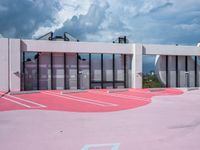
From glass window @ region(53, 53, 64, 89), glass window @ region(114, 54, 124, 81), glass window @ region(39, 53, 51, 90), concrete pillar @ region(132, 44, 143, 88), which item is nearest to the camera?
glass window @ region(39, 53, 51, 90)

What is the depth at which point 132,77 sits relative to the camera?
2617 cm

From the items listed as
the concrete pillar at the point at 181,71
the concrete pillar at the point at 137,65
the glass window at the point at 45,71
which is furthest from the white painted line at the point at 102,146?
the concrete pillar at the point at 181,71

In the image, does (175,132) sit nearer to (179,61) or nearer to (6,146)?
(6,146)

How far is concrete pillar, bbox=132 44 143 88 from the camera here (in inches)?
1013

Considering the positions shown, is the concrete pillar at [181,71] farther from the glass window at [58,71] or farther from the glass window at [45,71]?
the glass window at [45,71]

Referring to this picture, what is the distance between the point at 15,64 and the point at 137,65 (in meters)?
11.9

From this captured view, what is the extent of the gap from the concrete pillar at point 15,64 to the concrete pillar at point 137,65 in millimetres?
11293

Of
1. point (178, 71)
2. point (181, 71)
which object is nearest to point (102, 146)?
point (178, 71)

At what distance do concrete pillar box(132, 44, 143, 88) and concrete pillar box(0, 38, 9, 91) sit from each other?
12302 millimetres

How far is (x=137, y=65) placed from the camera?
25781mm

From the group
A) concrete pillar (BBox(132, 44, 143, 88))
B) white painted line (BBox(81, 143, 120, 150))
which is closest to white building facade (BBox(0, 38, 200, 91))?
concrete pillar (BBox(132, 44, 143, 88))

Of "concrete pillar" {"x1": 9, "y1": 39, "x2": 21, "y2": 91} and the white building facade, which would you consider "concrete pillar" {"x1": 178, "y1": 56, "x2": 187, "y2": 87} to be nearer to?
the white building facade

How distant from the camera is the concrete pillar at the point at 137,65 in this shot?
84.4 feet

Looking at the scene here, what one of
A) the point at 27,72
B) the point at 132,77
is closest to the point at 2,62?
the point at 27,72
